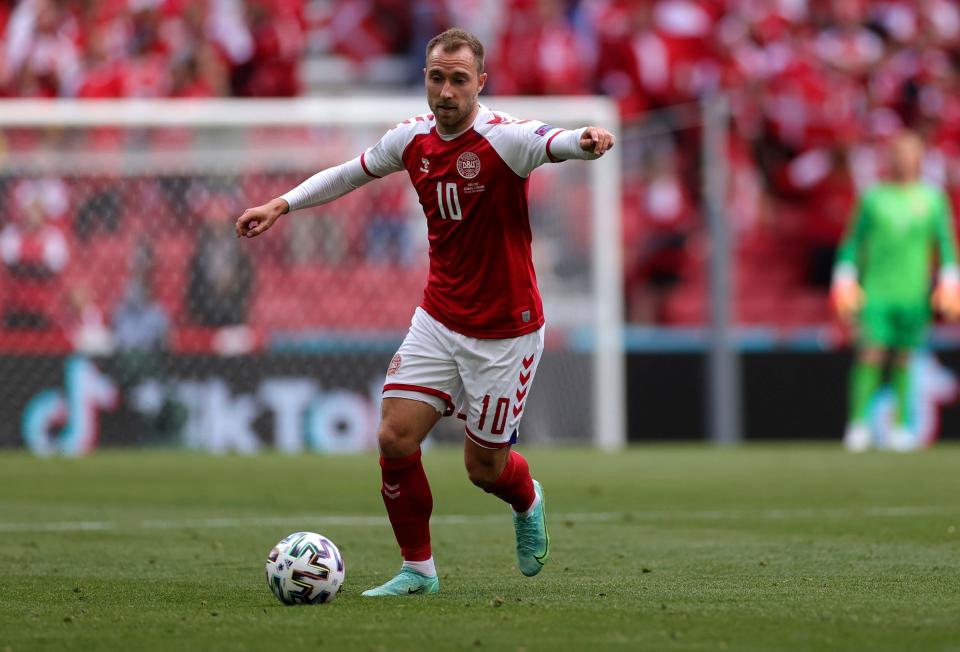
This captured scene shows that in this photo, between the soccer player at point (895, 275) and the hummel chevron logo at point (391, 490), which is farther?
the soccer player at point (895, 275)

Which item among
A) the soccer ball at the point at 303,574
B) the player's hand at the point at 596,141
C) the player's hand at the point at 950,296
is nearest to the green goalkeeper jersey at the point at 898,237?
the player's hand at the point at 950,296

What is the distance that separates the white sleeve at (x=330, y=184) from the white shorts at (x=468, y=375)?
578 mm

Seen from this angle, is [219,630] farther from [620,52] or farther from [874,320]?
[620,52]

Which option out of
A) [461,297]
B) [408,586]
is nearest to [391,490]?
[408,586]

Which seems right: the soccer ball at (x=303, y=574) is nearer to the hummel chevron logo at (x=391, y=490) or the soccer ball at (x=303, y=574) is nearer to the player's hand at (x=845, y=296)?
the hummel chevron logo at (x=391, y=490)

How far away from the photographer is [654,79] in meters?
17.7

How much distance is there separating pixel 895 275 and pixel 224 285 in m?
5.84

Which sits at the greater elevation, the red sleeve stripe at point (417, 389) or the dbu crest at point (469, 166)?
the dbu crest at point (469, 166)

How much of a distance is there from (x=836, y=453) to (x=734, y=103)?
15.7 feet

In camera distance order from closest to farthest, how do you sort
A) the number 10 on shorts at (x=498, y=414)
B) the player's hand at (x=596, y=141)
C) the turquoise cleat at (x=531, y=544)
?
1. the player's hand at (x=596, y=141)
2. the number 10 on shorts at (x=498, y=414)
3. the turquoise cleat at (x=531, y=544)

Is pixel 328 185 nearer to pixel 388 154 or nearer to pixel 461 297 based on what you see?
pixel 388 154

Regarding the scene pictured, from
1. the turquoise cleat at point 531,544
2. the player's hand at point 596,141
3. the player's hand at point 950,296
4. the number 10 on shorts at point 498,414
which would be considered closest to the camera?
the player's hand at point 596,141

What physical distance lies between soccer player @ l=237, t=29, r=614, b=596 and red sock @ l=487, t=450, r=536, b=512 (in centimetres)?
2

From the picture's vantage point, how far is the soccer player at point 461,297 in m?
5.94
